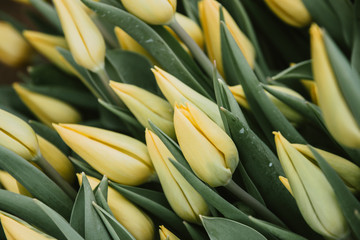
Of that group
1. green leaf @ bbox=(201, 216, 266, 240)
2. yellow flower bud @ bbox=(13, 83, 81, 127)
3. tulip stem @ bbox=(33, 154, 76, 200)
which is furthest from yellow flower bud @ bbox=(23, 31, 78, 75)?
green leaf @ bbox=(201, 216, 266, 240)

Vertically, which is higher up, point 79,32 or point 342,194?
point 79,32

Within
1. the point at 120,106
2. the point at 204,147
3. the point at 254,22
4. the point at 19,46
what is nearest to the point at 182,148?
the point at 204,147

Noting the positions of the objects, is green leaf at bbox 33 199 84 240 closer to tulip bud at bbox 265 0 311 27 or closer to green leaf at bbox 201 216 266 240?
green leaf at bbox 201 216 266 240

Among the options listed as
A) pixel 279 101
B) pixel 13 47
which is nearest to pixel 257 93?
pixel 279 101

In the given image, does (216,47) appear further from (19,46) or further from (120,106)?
(19,46)

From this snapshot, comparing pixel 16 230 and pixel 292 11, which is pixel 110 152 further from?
pixel 292 11

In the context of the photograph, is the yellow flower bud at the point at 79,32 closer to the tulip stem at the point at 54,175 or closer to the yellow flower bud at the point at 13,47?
the tulip stem at the point at 54,175

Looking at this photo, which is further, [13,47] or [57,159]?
[13,47]
